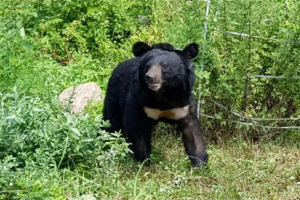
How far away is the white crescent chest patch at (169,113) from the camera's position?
5.94 m

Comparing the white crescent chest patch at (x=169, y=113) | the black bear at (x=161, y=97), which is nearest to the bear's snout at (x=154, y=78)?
the black bear at (x=161, y=97)

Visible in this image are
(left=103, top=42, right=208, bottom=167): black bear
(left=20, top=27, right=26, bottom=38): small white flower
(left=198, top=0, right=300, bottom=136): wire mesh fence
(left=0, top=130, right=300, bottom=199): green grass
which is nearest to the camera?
(left=0, top=130, right=300, bottom=199): green grass

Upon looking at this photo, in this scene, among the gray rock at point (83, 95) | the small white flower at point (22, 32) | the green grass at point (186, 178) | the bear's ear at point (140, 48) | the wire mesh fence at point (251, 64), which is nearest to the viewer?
the green grass at point (186, 178)

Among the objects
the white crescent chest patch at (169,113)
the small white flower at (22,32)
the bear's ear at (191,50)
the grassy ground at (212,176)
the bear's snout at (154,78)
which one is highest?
the bear's ear at (191,50)

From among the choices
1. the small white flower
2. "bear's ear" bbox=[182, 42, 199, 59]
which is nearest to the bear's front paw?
"bear's ear" bbox=[182, 42, 199, 59]

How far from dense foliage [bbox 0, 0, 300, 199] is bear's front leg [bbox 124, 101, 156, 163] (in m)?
0.21

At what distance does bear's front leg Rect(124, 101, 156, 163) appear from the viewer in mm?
6012

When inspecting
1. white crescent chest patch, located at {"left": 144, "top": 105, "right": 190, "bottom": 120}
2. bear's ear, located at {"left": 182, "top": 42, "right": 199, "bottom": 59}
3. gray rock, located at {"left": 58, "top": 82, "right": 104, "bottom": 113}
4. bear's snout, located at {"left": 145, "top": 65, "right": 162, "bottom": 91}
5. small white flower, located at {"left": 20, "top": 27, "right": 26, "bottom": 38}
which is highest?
bear's ear, located at {"left": 182, "top": 42, "right": 199, "bottom": 59}

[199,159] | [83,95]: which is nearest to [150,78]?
[199,159]

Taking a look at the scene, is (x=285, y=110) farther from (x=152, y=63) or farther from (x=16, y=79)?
(x=16, y=79)

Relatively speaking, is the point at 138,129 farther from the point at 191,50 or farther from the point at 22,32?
the point at 22,32

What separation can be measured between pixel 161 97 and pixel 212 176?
728 millimetres

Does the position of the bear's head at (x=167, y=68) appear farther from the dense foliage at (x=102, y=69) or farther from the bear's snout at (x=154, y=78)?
the dense foliage at (x=102, y=69)

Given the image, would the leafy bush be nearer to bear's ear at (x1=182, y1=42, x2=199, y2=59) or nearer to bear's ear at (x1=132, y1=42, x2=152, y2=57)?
bear's ear at (x1=132, y1=42, x2=152, y2=57)
